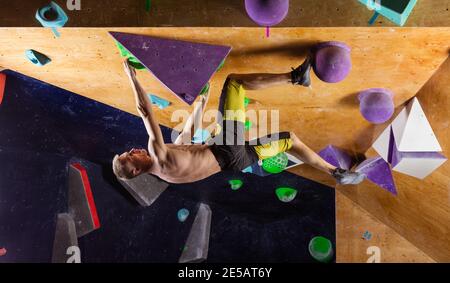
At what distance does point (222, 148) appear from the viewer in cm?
224

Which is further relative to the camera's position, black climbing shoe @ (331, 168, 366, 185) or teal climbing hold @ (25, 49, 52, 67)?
black climbing shoe @ (331, 168, 366, 185)

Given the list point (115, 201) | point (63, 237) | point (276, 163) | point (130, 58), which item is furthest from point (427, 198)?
point (63, 237)

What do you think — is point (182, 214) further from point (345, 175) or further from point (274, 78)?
point (274, 78)

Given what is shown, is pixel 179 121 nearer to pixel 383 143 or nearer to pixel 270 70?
pixel 270 70

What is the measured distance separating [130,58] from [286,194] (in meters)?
1.42

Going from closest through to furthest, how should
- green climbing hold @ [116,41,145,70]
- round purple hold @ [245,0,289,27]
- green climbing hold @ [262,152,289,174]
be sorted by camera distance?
1. round purple hold @ [245,0,289,27]
2. green climbing hold @ [116,41,145,70]
3. green climbing hold @ [262,152,289,174]

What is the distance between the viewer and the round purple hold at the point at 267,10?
1.75 metres

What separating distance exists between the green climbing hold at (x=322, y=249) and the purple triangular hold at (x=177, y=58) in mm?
1502

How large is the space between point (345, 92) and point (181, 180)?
2.97 ft

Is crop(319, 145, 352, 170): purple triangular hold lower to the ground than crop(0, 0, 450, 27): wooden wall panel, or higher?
lower

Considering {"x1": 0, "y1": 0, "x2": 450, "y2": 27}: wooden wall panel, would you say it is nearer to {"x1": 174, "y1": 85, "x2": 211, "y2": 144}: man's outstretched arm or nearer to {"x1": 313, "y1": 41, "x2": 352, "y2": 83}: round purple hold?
{"x1": 313, "y1": 41, "x2": 352, "y2": 83}: round purple hold

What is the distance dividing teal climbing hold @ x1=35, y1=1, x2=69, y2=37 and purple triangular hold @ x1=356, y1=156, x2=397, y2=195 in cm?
169

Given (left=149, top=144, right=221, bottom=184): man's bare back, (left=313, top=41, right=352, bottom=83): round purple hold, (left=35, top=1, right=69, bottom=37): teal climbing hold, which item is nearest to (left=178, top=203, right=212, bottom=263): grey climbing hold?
(left=149, top=144, right=221, bottom=184): man's bare back

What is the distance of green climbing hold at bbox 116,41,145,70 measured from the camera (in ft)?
6.45
